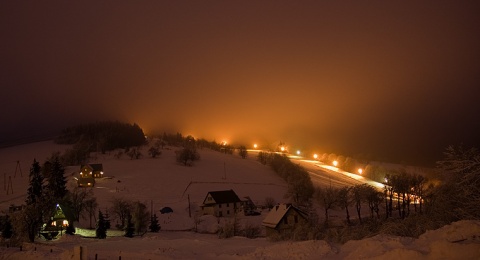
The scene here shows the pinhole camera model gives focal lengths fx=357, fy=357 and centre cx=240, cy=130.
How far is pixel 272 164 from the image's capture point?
131m

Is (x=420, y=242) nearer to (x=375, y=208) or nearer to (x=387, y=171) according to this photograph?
(x=375, y=208)

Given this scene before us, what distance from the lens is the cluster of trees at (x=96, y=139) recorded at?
122 meters

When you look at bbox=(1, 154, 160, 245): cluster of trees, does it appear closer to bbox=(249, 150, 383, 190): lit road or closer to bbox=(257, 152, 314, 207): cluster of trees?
bbox=(257, 152, 314, 207): cluster of trees

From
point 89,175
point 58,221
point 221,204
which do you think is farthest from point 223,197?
point 89,175

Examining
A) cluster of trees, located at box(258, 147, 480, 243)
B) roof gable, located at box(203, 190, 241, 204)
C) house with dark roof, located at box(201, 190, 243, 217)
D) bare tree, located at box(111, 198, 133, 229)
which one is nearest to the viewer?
cluster of trees, located at box(258, 147, 480, 243)

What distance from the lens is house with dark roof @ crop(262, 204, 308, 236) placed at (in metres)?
51.0

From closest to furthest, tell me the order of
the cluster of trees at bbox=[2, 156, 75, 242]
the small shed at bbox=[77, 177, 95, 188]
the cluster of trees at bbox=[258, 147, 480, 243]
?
the cluster of trees at bbox=[258, 147, 480, 243] < the cluster of trees at bbox=[2, 156, 75, 242] < the small shed at bbox=[77, 177, 95, 188]

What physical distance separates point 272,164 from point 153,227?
77527mm

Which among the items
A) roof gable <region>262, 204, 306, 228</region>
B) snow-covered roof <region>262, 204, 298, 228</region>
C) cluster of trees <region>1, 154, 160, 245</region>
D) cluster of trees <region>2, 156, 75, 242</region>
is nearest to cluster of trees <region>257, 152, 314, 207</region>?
roof gable <region>262, 204, 306, 228</region>

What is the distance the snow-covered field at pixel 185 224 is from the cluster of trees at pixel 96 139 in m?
7.18

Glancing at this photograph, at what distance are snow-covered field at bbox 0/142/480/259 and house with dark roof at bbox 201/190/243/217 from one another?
11.7ft

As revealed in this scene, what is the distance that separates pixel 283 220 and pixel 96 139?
420 feet

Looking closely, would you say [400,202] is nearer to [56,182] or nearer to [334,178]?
[334,178]

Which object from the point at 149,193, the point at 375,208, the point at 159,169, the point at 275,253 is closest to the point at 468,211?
the point at 275,253
